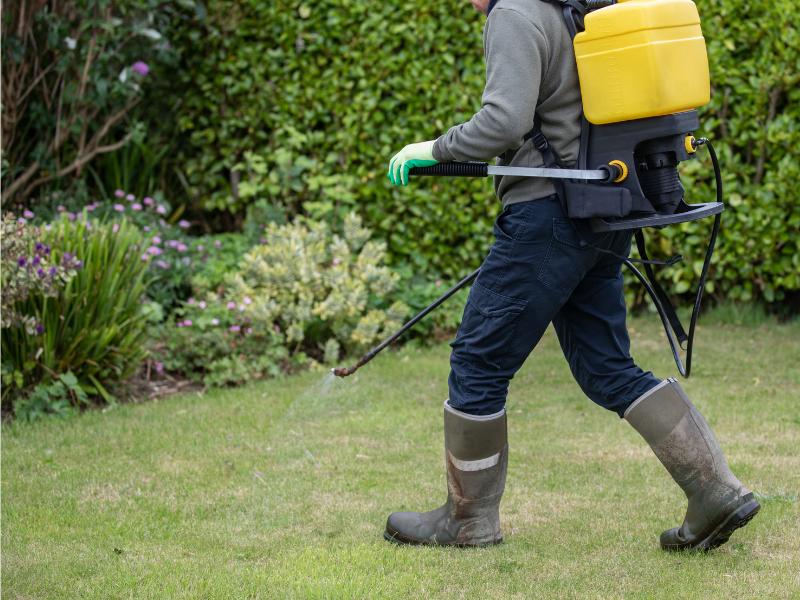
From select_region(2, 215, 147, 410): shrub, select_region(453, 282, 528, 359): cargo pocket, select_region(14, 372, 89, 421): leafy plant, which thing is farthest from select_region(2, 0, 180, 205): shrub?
select_region(453, 282, 528, 359): cargo pocket

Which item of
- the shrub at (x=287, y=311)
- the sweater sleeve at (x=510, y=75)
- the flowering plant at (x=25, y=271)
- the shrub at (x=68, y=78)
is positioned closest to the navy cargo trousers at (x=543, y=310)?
the sweater sleeve at (x=510, y=75)

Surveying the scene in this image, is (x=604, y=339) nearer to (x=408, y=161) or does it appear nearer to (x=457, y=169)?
(x=457, y=169)

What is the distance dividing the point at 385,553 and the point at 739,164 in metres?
3.97

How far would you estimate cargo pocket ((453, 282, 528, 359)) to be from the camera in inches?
125

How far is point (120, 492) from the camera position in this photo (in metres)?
4.10

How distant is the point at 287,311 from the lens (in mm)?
6293

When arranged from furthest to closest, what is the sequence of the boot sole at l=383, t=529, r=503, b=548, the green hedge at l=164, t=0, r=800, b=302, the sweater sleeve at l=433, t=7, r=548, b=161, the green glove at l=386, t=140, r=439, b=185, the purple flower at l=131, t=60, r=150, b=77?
the purple flower at l=131, t=60, r=150, b=77 < the green hedge at l=164, t=0, r=800, b=302 < the boot sole at l=383, t=529, r=503, b=548 < the green glove at l=386, t=140, r=439, b=185 < the sweater sleeve at l=433, t=7, r=548, b=161

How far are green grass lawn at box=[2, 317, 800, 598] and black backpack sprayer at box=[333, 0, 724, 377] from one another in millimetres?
1058

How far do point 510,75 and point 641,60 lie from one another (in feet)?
1.11

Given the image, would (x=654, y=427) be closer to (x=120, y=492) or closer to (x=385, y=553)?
(x=385, y=553)

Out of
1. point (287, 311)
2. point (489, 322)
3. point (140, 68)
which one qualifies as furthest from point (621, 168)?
point (140, 68)

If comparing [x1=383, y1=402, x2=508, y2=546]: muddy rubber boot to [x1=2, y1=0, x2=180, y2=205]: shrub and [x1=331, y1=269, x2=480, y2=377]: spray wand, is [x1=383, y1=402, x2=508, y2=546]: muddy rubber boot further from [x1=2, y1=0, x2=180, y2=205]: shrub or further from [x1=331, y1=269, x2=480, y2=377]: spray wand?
[x1=2, y1=0, x2=180, y2=205]: shrub

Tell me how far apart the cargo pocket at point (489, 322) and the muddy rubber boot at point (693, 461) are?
47cm

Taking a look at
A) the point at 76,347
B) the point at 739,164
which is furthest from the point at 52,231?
the point at 739,164
